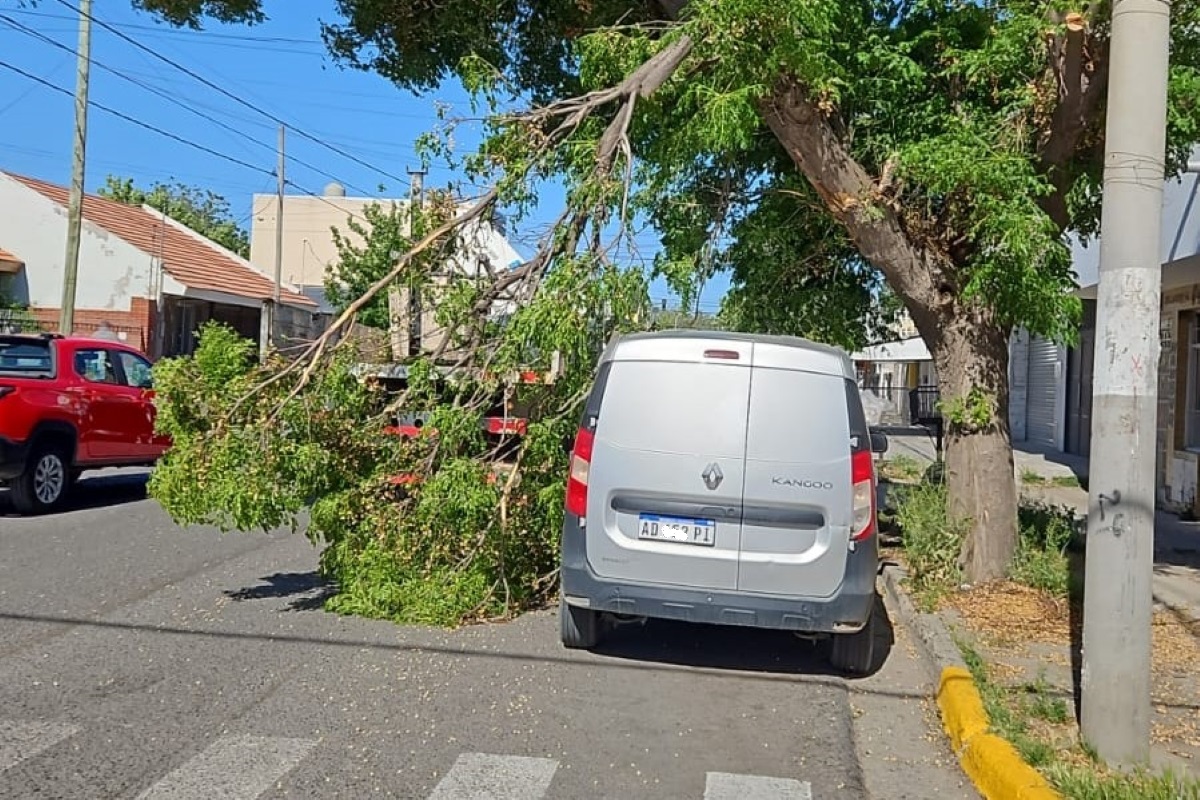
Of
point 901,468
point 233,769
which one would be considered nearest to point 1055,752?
point 233,769

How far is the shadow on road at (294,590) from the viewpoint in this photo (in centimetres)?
873

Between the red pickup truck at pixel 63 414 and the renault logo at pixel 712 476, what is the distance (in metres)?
7.07

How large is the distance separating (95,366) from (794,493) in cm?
973

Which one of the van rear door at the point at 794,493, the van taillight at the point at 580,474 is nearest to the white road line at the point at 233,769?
the van taillight at the point at 580,474

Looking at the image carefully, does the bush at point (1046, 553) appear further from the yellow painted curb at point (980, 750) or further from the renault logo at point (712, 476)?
the renault logo at point (712, 476)

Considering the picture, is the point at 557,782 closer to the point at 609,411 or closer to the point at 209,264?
the point at 609,411

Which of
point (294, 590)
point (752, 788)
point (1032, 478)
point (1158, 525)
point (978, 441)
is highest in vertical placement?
point (978, 441)

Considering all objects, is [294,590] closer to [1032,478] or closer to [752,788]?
[752,788]

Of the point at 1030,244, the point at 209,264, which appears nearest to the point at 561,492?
the point at 1030,244

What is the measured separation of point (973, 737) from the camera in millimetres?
5594

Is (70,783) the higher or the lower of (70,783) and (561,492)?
the lower

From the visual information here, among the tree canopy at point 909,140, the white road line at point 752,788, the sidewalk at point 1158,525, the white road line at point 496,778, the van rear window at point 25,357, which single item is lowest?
the white road line at point 752,788

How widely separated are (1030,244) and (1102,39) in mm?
1704

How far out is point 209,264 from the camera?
107 ft
